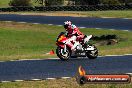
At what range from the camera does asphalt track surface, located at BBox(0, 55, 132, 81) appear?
13254mm

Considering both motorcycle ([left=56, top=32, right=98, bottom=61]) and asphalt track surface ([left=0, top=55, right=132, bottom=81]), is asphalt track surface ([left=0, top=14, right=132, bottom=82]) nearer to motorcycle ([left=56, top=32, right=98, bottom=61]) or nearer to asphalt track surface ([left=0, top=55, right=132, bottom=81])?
asphalt track surface ([left=0, top=55, right=132, bottom=81])

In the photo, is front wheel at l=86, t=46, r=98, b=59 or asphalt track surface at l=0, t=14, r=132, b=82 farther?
front wheel at l=86, t=46, r=98, b=59

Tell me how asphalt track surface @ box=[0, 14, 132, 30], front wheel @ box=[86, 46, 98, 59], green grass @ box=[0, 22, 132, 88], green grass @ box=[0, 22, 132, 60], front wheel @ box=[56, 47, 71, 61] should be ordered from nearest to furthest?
front wheel @ box=[56, 47, 71, 61]
front wheel @ box=[86, 46, 98, 59]
green grass @ box=[0, 22, 132, 88]
green grass @ box=[0, 22, 132, 60]
asphalt track surface @ box=[0, 14, 132, 30]

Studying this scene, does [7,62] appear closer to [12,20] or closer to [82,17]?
[12,20]

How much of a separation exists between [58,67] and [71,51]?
7.48 feet

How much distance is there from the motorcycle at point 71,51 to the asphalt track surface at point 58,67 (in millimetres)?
202

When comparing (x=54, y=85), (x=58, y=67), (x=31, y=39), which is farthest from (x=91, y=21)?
(x=54, y=85)

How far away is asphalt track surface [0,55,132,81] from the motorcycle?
202 mm

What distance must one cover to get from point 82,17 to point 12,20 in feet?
24.2

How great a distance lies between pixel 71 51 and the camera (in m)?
17.1

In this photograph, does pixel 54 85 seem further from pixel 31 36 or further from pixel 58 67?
pixel 31 36

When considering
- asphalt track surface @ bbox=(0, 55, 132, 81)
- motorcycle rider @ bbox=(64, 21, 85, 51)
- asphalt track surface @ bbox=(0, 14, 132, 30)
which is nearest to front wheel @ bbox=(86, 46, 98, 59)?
asphalt track surface @ bbox=(0, 55, 132, 81)

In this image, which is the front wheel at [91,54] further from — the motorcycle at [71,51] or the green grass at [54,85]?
the green grass at [54,85]

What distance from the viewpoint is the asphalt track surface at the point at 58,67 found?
13.3m
